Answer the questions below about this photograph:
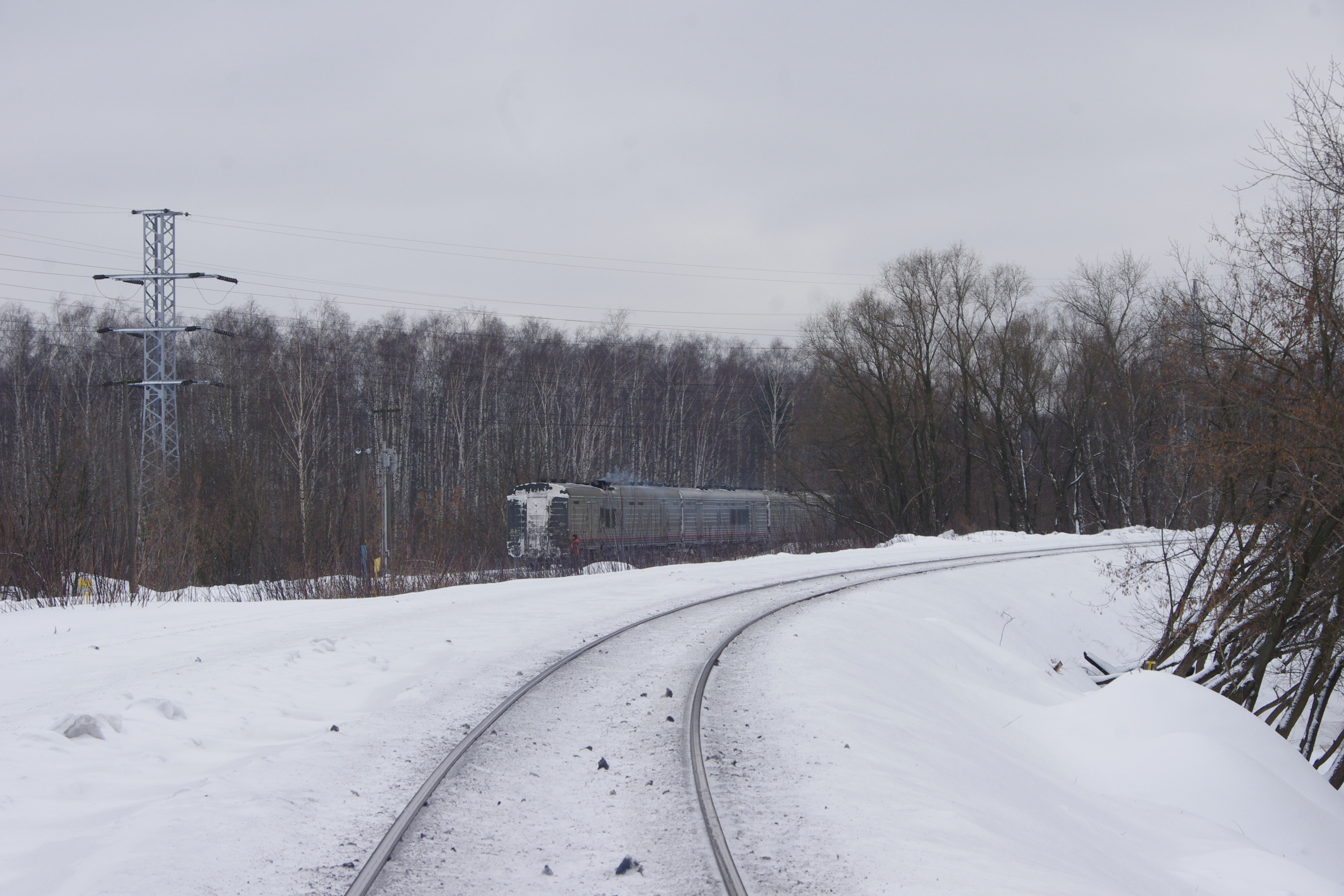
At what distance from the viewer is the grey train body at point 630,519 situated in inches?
1336

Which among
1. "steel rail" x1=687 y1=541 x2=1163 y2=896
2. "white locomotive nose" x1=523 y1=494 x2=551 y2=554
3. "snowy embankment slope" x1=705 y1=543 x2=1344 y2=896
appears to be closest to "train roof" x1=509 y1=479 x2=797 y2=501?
"white locomotive nose" x1=523 y1=494 x2=551 y2=554

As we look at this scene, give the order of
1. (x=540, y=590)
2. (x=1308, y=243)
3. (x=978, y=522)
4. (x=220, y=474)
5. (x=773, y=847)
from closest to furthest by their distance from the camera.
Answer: (x=773, y=847) < (x=1308, y=243) < (x=540, y=590) < (x=220, y=474) < (x=978, y=522)

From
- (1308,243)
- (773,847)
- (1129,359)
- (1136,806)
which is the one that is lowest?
(1136,806)

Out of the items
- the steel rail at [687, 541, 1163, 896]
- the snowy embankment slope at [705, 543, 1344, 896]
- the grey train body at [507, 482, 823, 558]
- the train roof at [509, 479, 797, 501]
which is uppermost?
the train roof at [509, 479, 797, 501]

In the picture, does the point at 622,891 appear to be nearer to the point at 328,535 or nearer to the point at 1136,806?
the point at 1136,806

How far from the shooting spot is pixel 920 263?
147 feet

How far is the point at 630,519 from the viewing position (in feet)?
121

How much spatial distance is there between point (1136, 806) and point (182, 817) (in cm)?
789

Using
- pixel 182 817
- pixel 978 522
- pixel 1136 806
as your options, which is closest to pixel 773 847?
pixel 182 817

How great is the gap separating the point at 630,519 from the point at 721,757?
29952mm

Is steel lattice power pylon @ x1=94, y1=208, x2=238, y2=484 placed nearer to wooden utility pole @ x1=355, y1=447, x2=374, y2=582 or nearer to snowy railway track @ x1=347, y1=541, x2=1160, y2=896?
wooden utility pole @ x1=355, y1=447, x2=374, y2=582

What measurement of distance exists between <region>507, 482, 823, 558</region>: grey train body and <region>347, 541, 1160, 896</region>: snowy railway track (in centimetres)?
1502

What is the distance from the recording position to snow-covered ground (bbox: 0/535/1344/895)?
5.02 meters

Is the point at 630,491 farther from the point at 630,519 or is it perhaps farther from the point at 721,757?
the point at 721,757
